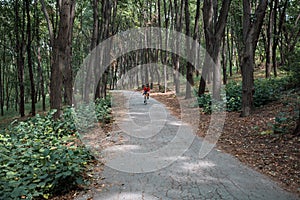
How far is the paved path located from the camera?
450 centimetres

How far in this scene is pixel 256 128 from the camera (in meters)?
8.20

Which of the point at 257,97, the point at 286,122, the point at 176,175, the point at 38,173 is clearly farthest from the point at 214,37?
the point at 38,173

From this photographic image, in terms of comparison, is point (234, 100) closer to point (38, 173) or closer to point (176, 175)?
point (176, 175)

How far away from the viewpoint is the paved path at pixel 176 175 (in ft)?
14.8

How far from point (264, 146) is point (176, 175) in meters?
2.97

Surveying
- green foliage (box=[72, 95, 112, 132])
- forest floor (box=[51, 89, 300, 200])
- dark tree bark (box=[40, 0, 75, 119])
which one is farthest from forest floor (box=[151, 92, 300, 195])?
dark tree bark (box=[40, 0, 75, 119])

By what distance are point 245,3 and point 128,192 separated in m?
9.31

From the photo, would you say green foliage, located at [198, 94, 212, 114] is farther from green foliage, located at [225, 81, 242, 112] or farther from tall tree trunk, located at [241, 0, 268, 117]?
tall tree trunk, located at [241, 0, 268, 117]

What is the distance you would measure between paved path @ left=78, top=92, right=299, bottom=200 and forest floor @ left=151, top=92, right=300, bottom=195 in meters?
0.34

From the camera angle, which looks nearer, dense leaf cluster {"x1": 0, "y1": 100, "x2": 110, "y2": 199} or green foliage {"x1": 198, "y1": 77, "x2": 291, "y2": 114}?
dense leaf cluster {"x1": 0, "y1": 100, "x2": 110, "y2": 199}

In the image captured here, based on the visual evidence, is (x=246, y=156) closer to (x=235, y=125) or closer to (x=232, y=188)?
(x=232, y=188)

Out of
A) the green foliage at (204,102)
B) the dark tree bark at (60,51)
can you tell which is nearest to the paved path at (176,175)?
the dark tree bark at (60,51)

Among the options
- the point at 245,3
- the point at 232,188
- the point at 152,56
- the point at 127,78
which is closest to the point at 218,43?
the point at 245,3

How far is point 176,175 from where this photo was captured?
5379mm
